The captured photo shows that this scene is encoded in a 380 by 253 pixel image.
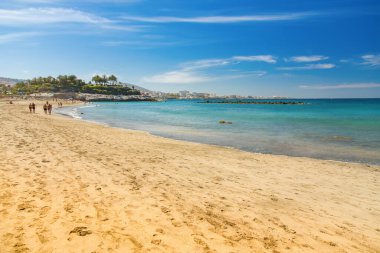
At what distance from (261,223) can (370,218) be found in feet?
11.0

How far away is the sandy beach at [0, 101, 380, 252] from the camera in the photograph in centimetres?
577

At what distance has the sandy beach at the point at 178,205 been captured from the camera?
5770 mm

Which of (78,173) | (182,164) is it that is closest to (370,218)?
(182,164)

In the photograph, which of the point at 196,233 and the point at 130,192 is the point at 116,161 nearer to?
the point at 130,192

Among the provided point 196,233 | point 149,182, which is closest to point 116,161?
point 149,182

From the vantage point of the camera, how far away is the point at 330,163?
15.6m

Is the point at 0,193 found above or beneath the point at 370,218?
above

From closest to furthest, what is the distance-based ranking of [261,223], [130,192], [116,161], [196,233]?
1. [196,233]
2. [261,223]
3. [130,192]
4. [116,161]

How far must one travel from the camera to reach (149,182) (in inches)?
393

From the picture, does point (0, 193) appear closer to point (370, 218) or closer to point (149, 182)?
point (149, 182)

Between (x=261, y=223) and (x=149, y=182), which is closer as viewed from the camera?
(x=261, y=223)

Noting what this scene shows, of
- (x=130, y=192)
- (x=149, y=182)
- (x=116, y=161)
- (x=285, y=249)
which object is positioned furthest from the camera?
(x=116, y=161)

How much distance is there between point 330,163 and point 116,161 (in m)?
11.1

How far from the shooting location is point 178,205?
7805 millimetres
